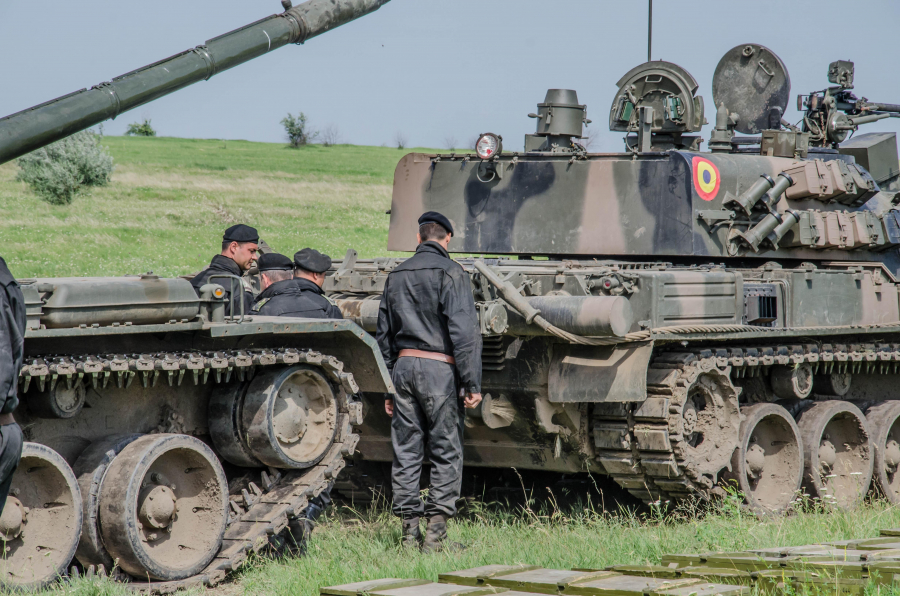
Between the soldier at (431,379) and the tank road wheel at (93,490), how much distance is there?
1714mm

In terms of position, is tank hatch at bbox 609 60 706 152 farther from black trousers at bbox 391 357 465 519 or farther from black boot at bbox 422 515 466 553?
black boot at bbox 422 515 466 553

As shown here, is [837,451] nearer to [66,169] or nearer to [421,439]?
[421,439]

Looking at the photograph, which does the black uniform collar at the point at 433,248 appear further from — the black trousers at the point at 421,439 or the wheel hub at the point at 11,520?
the wheel hub at the point at 11,520

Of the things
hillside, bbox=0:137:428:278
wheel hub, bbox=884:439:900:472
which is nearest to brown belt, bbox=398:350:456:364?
wheel hub, bbox=884:439:900:472

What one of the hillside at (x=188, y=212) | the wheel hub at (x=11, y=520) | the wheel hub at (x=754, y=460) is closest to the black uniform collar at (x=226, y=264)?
the wheel hub at (x=11, y=520)

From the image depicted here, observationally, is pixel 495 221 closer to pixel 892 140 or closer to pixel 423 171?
pixel 423 171

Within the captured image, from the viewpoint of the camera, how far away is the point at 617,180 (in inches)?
348

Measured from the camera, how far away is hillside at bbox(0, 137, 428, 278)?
26344mm

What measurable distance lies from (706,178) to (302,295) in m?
3.42

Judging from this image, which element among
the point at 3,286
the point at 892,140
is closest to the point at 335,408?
the point at 3,286

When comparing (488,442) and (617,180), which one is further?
(617,180)

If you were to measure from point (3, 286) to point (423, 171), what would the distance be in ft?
18.6

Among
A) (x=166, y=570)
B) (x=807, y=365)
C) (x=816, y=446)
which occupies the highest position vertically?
(x=807, y=365)

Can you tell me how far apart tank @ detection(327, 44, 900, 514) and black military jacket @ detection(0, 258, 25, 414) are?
3318mm
